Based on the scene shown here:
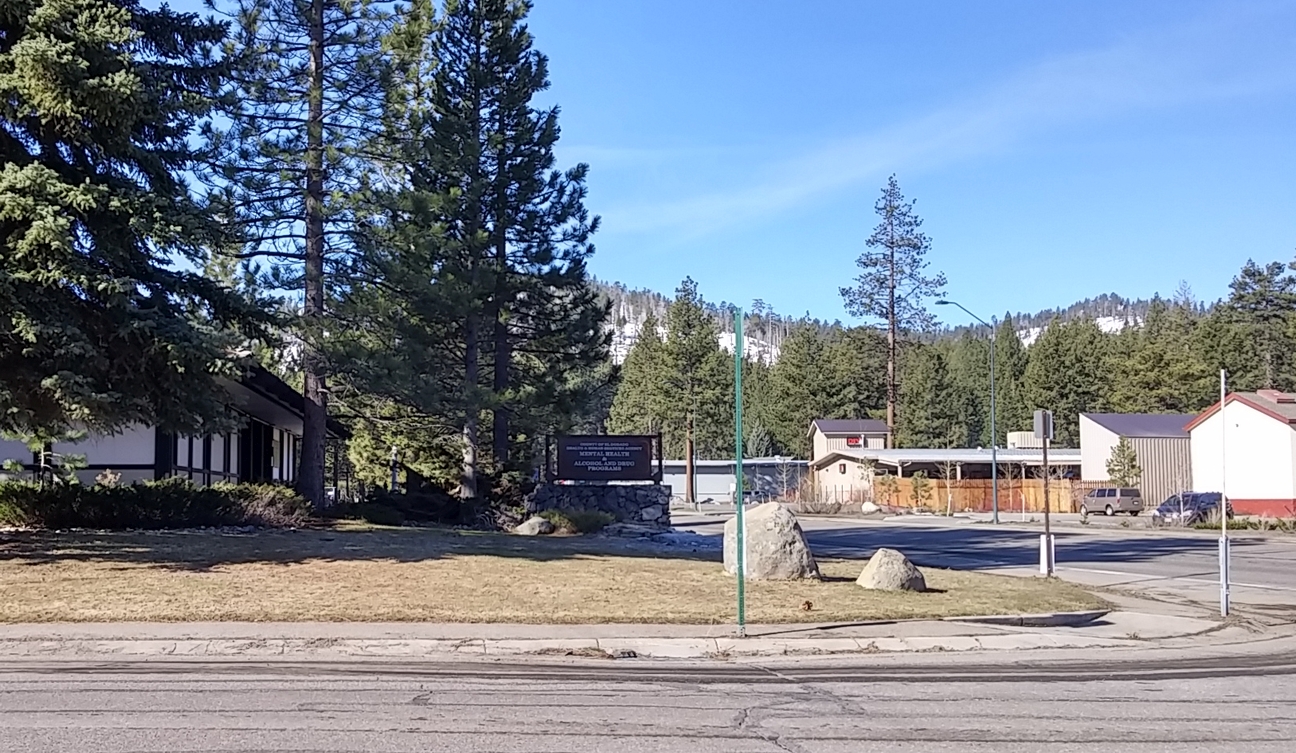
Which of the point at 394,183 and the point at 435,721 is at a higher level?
the point at 394,183

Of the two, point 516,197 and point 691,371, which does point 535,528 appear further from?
point 691,371

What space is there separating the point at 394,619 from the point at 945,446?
292ft

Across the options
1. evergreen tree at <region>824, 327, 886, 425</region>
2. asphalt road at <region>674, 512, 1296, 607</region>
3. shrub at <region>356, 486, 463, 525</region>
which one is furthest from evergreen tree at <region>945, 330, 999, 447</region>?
shrub at <region>356, 486, 463, 525</region>

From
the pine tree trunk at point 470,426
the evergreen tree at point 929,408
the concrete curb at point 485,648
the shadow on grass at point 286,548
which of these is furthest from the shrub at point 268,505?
the evergreen tree at point 929,408

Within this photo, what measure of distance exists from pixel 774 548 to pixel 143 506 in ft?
42.7

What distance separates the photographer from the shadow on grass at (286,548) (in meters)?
17.0

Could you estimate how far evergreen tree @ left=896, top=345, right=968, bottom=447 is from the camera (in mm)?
96188

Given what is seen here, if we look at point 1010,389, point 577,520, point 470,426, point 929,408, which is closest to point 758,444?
point 929,408

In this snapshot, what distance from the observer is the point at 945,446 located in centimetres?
9712

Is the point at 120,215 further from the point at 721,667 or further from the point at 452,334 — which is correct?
the point at 452,334

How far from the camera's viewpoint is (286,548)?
1903 cm

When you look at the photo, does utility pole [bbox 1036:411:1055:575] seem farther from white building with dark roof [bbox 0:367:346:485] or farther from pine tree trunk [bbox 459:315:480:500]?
pine tree trunk [bbox 459:315:480:500]

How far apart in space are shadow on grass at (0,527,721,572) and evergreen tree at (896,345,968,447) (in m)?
74.2

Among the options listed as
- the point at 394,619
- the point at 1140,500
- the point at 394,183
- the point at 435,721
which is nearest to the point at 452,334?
the point at 394,183
